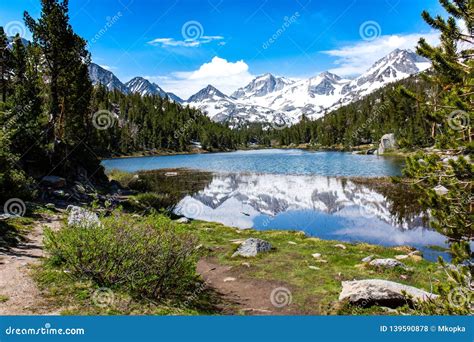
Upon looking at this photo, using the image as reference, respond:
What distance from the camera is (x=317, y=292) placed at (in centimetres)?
1529

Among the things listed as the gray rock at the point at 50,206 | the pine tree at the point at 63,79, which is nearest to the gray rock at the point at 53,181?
the pine tree at the point at 63,79

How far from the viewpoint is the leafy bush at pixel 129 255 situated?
1244 centimetres

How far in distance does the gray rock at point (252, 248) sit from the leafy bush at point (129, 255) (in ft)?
26.3

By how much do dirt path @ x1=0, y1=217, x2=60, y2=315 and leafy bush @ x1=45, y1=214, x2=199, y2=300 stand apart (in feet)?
5.04

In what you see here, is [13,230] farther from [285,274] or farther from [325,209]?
[325,209]

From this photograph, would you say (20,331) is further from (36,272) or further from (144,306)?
(36,272)

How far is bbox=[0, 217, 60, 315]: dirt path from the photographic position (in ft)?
35.3

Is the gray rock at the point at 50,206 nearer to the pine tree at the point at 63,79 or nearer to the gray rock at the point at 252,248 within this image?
the pine tree at the point at 63,79

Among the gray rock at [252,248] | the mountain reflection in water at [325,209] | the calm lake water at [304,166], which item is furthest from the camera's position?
the calm lake water at [304,166]

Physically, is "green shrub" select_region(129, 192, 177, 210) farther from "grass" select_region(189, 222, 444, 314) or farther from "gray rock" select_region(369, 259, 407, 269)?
"gray rock" select_region(369, 259, 407, 269)

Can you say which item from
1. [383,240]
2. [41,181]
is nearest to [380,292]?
[383,240]

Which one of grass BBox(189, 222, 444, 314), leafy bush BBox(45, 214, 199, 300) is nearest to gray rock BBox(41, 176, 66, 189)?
grass BBox(189, 222, 444, 314)

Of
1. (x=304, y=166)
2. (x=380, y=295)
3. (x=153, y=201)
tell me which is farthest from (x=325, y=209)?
(x=304, y=166)

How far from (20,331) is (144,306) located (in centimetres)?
357
